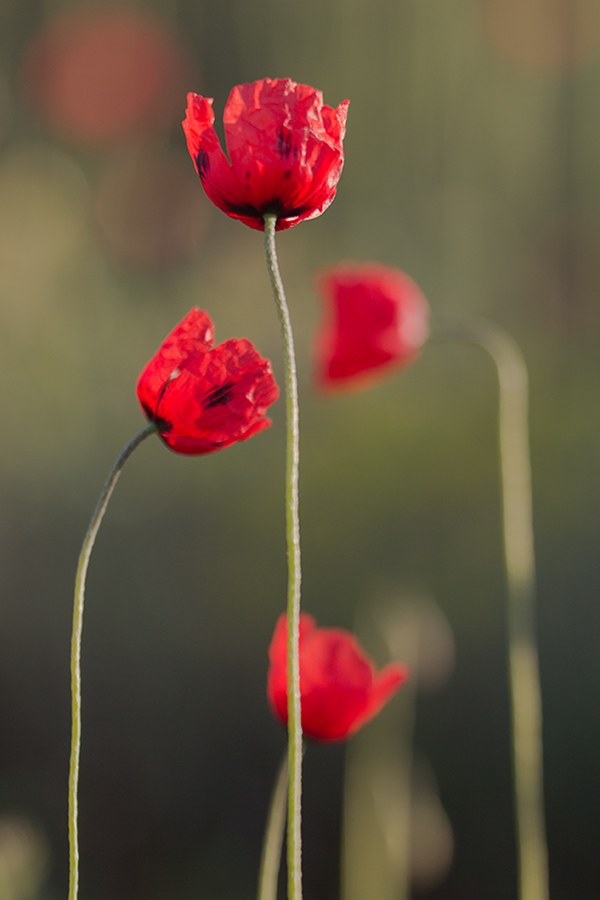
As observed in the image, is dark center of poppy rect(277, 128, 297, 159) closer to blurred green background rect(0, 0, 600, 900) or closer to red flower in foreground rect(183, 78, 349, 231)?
red flower in foreground rect(183, 78, 349, 231)

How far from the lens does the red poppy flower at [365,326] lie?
0.67 meters

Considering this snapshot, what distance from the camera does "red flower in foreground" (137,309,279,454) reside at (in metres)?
0.30

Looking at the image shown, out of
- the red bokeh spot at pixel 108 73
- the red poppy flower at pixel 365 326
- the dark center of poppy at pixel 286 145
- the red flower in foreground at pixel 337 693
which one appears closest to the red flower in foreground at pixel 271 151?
the dark center of poppy at pixel 286 145

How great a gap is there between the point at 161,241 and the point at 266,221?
191 centimetres

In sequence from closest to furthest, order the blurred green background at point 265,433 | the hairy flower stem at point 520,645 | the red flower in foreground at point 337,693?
the red flower in foreground at point 337,693 < the hairy flower stem at point 520,645 < the blurred green background at point 265,433

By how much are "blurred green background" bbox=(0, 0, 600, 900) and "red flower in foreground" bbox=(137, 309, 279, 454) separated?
3.76 feet

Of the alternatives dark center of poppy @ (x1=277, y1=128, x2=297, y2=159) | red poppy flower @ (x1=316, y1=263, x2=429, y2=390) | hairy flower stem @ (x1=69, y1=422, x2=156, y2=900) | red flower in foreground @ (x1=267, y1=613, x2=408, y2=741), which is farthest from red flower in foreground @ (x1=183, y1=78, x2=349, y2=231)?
red poppy flower @ (x1=316, y1=263, x2=429, y2=390)

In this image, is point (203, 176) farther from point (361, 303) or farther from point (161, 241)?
point (161, 241)

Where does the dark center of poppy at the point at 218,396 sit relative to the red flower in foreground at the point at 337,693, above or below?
above

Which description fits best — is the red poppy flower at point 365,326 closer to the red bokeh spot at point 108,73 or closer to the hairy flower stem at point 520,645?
the hairy flower stem at point 520,645

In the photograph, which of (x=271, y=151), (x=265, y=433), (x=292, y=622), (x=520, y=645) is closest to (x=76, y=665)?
(x=292, y=622)

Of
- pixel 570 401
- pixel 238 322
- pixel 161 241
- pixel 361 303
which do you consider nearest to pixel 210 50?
pixel 161 241

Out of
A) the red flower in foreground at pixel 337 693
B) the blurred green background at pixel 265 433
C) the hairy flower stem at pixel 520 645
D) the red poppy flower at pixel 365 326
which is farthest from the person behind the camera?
the blurred green background at pixel 265 433

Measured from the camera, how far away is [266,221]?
0.29m
